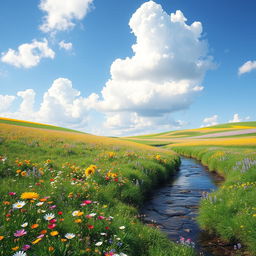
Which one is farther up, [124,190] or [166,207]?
[124,190]

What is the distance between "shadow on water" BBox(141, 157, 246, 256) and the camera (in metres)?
6.09

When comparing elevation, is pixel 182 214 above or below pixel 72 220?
below

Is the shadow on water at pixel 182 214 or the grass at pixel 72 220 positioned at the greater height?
the grass at pixel 72 220

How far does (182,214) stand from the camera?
28.0 feet

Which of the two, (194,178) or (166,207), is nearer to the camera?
(166,207)

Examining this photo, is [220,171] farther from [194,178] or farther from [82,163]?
[82,163]

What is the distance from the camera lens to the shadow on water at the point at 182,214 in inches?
240

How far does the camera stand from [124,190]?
9195 mm

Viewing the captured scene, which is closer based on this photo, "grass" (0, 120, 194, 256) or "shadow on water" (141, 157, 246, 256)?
"grass" (0, 120, 194, 256)

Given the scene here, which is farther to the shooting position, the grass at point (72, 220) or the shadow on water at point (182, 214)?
the shadow on water at point (182, 214)

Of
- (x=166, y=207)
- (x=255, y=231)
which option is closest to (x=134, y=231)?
(x=255, y=231)

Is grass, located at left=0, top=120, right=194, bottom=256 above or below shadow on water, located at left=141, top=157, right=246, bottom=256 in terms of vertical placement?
above

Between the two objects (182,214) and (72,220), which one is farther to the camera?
(182,214)

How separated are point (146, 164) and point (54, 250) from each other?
37.0ft
